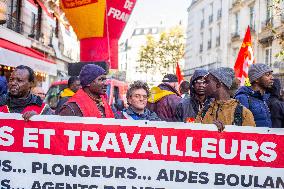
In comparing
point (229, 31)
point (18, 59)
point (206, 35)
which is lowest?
point (18, 59)

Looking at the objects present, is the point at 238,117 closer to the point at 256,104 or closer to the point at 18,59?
the point at 256,104

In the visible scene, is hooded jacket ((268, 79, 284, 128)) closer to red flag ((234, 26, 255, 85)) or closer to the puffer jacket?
the puffer jacket

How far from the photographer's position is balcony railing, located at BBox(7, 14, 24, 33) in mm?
19844

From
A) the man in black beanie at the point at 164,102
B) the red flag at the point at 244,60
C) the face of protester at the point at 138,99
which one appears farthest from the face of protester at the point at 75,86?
the face of protester at the point at 138,99

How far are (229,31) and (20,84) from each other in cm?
3601

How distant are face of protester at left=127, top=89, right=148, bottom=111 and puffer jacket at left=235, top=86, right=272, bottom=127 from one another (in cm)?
96

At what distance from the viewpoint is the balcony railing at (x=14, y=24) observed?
65.1 feet

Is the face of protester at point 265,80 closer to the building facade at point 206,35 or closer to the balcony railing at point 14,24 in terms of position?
the balcony railing at point 14,24

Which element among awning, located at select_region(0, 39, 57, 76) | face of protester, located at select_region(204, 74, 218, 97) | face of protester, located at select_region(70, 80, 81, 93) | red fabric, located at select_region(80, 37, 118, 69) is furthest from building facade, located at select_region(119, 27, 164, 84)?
face of protester, located at select_region(204, 74, 218, 97)

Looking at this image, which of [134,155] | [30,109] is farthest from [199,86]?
[30,109]

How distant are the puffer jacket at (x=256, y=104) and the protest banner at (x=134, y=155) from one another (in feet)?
3.06

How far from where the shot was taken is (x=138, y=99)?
4.87 metres

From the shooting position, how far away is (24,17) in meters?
22.6

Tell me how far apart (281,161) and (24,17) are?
66.4 feet
